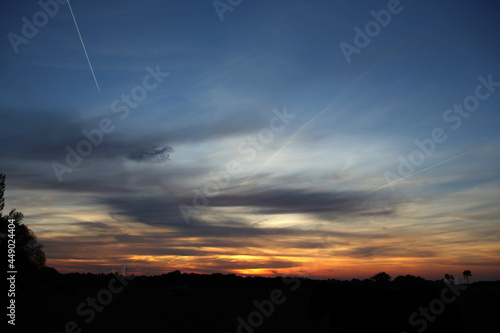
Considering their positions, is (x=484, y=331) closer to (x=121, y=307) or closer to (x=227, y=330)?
(x=227, y=330)

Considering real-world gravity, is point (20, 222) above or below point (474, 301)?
above

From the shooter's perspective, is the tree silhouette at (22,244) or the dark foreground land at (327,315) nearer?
the dark foreground land at (327,315)

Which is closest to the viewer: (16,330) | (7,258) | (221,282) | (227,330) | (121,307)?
(16,330)

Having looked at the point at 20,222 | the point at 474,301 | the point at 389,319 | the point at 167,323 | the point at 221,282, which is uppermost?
the point at 20,222

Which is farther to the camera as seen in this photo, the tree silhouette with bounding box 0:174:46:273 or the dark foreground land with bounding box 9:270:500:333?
the tree silhouette with bounding box 0:174:46:273

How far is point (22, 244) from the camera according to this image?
55250mm

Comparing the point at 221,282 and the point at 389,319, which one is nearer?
the point at 389,319

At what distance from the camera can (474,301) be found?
44.1 metres

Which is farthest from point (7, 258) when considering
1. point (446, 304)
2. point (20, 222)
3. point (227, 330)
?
point (446, 304)

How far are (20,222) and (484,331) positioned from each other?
63054mm

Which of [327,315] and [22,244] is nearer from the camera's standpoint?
[327,315]

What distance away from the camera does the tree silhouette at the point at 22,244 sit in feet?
156

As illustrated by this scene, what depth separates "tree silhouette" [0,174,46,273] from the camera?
47656 millimetres

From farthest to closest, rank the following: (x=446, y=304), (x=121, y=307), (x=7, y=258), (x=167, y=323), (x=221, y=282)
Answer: (x=221, y=282) → (x=7, y=258) → (x=121, y=307) → (x=167, y=323) → (x=446, y=304)
